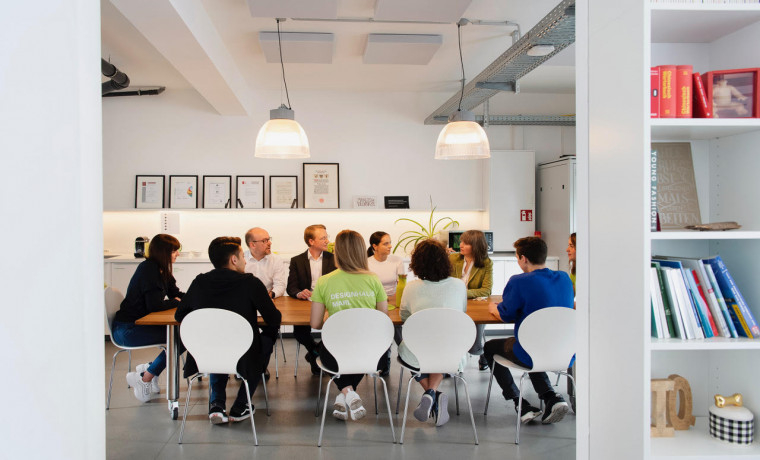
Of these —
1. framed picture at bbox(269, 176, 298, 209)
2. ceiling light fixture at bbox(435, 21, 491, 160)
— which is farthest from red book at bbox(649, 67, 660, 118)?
framed picture at bbox(269, 176, 298, 209)

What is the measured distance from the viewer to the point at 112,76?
5.65m

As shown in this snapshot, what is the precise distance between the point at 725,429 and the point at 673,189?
0.88m

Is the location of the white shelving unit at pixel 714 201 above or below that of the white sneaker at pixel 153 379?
above

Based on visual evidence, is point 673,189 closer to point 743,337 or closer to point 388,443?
point 743,337

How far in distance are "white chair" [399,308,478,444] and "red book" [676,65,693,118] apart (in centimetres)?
187

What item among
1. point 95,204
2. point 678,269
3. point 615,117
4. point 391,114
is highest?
point 391,114

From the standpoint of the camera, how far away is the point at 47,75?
61.8 inches

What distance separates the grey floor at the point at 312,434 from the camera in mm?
3541

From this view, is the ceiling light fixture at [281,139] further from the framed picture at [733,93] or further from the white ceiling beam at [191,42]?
the framed picture at [733,93]

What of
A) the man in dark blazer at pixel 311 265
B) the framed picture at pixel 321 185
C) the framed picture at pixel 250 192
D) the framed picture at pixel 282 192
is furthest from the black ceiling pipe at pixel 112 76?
the man in dark blazer at pixel 311 265

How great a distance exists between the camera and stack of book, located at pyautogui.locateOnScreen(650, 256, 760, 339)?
6.40 ft

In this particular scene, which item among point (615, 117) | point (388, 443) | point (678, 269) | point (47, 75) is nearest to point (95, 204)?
point (47, 75)

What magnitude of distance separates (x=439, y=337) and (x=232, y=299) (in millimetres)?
1371

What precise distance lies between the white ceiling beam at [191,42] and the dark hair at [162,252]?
4.58ft
